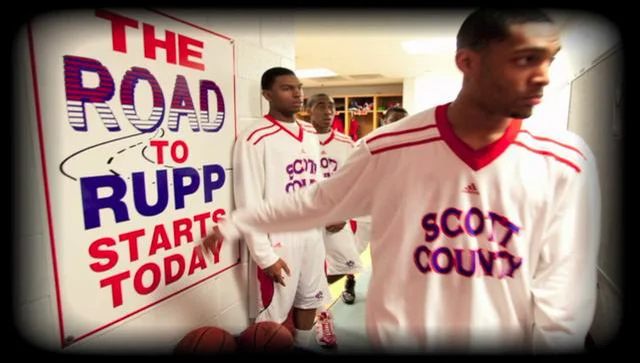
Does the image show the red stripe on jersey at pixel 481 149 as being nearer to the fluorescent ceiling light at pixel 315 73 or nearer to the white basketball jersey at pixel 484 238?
the white basketball jersey at pixel 484 238

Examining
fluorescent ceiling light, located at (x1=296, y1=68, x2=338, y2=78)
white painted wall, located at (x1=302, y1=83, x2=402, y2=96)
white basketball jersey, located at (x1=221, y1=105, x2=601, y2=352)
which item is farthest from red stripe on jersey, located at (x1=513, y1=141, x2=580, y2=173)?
white painted wall, located at (x1=302, y1=83, x2=402, y2=96)

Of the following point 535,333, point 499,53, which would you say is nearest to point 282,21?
point 499,53

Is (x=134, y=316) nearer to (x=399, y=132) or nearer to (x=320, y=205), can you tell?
(x=320, y=205)

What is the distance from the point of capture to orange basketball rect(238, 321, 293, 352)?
Answer: 1233mm

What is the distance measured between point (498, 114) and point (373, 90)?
330 inches

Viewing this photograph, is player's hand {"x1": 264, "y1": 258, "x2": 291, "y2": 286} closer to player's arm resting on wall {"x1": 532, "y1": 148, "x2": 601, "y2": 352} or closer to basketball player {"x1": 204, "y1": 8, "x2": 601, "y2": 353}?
basketball player {"x1": 204, "y1": 8, "x2": 601, "y2": 353}

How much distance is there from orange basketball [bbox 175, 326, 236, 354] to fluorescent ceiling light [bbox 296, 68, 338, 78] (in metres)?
6.17

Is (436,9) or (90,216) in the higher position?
(436,9)

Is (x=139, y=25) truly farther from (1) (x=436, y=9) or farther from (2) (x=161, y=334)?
(2) (x=161, y=334)

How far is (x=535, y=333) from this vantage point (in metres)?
0.79

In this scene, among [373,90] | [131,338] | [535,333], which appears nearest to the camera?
[535,333]

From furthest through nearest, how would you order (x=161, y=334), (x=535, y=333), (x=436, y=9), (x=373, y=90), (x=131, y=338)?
(x=373, y=90) → (x=161, y=334) → (x=131, y=338) → (x=535, y=333) → (x=436, y=9)

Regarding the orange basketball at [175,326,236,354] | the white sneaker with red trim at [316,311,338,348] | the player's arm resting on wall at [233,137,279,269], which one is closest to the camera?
the orange basketball at [175,326,236,354]

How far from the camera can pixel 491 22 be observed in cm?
70
